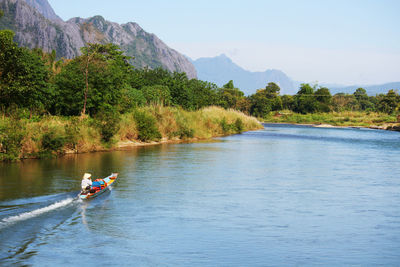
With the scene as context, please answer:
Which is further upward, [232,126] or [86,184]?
[232,126]

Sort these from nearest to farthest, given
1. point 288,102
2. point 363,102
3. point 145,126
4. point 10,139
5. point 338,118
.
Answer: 1. point 10,139
2. point 145,126
3. point 338,118
4. point 288,102
5. point 363,102

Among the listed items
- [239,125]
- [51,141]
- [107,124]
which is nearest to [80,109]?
[107,124]

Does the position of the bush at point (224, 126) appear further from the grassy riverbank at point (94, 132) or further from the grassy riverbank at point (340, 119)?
the grassy riverbank at point (340, 119)

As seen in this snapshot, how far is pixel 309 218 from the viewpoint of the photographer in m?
14.8

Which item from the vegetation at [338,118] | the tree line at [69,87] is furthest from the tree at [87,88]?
the vegetation at [338,118]

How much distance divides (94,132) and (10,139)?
7.41m

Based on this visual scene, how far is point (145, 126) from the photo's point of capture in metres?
36.0

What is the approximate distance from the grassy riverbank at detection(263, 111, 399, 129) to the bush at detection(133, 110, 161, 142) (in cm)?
6233

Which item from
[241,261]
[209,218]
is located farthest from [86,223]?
[241,261]

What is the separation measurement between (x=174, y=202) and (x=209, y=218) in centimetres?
238

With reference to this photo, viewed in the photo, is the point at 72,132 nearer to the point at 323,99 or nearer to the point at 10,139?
the point at 10,139

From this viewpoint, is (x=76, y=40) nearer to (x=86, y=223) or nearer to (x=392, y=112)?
(x=392, y=112)

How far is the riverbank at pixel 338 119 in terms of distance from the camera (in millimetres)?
97062

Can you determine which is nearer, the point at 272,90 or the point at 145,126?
the point at 145,126
